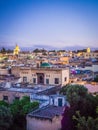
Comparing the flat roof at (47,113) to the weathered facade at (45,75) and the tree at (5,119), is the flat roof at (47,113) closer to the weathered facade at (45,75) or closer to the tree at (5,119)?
the tree at (5,119)

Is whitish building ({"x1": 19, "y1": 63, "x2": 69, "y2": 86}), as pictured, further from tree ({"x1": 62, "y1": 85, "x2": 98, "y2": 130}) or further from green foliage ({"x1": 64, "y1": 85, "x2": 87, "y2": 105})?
tree ({"x1": 62, "y1": 85, "x2": 98, "y2": 130})

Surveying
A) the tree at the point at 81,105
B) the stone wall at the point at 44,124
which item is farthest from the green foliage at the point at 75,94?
the stone wall at the point at 44,124

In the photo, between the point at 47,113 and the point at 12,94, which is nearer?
the point at 47,113

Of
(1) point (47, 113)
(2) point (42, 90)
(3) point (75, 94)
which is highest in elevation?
(3) point (75, 94)

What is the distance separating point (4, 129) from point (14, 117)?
1.51 m

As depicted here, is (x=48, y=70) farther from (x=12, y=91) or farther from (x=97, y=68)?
(x=97, y=68)

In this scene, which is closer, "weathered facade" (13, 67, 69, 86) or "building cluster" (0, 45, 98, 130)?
"building cluster" (0, 45, 98, 130)

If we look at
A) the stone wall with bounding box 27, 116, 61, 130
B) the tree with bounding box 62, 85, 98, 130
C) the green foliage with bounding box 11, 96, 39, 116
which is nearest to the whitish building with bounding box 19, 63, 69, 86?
the green foliage with bounding box 11, 96, 39, 116

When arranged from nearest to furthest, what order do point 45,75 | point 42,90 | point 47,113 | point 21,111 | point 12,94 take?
1. point 47,113
2. point 21,111
3. point 12,94
4. point 42,90
5. point 45,75

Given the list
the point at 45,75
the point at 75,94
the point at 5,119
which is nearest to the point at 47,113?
the point at 75,94

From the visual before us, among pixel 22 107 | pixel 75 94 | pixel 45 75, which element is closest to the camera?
pixel 75 94

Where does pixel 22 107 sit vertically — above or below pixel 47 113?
below

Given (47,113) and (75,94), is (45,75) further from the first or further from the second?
(75,94)

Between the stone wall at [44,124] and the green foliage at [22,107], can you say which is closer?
the stone wall at [44,124]
